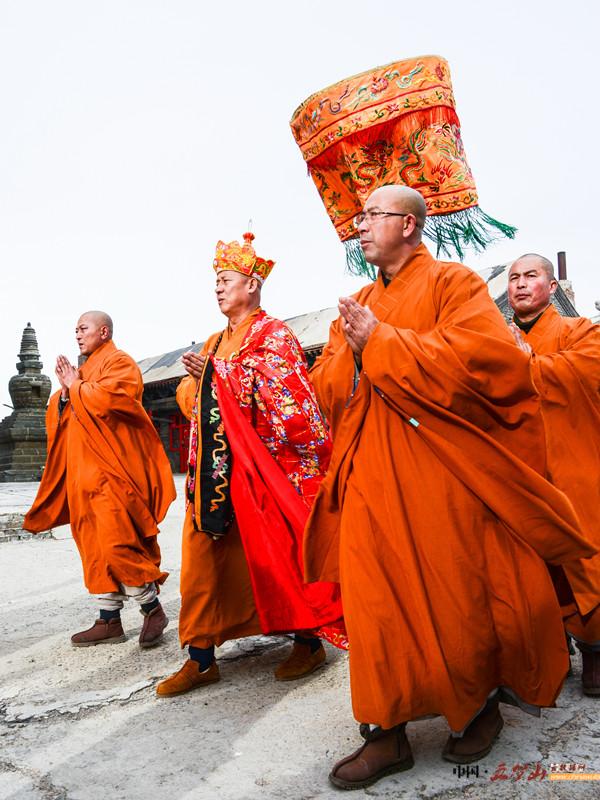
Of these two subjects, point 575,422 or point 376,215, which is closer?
point 376,215

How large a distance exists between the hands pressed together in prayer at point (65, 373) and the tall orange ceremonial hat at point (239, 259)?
45.0 inches

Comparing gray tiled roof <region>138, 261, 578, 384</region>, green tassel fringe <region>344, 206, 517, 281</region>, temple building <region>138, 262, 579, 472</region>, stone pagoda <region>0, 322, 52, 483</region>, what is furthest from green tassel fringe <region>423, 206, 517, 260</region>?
stone pagoda <region>0, 322, 52, 483</region>

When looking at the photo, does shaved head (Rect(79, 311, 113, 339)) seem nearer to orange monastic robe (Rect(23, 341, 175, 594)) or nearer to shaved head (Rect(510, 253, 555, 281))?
orange monastic robe (Rect(23, 341, 175, 594))

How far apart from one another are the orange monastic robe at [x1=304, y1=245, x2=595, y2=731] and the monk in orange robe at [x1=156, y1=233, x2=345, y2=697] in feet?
2.96

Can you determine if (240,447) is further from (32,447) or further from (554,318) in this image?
(32,447)

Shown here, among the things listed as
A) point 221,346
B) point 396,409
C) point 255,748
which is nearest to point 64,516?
point 221,346

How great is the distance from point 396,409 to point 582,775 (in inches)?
48.2

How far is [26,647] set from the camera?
13.4ft

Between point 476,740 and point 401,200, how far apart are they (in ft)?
5.96

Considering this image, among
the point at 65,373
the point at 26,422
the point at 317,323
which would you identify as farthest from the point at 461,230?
the point at 26,422

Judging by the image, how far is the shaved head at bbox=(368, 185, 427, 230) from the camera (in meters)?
2.61

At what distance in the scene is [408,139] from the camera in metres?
3.94

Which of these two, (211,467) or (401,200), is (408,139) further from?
(211,467)

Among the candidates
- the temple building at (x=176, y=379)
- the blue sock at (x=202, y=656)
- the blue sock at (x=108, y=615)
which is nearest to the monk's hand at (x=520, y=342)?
the blue sock at (x=202, y=656)
